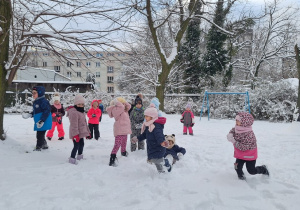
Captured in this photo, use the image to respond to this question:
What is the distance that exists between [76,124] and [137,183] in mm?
1866

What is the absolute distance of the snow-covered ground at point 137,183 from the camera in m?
3.04

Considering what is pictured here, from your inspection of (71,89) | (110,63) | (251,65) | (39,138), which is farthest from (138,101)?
(251,65)

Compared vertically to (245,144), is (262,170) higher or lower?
lower

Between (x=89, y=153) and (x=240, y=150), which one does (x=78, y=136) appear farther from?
(x=240, y=150)

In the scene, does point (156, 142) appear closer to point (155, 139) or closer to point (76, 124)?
point (155, 139)

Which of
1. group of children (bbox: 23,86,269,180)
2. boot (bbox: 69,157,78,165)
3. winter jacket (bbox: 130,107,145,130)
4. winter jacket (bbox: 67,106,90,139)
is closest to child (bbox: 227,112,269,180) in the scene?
group of children (bbox: 23,86,269,180)

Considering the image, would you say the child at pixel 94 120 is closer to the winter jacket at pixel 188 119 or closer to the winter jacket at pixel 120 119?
the winter jacket at pixel 120 119

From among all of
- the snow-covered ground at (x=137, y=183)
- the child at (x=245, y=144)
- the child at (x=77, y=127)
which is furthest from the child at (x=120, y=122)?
the child at (x=245, y=144)

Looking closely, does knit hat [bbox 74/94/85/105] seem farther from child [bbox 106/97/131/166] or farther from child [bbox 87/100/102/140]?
child [bbox 87/100/102/140]

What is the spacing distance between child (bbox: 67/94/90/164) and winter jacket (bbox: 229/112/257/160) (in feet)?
9.58

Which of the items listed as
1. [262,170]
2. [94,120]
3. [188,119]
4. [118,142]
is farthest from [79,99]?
[188,119]

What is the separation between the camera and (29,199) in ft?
9.97

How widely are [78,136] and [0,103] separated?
223 cm

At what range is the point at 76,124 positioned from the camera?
481cm
